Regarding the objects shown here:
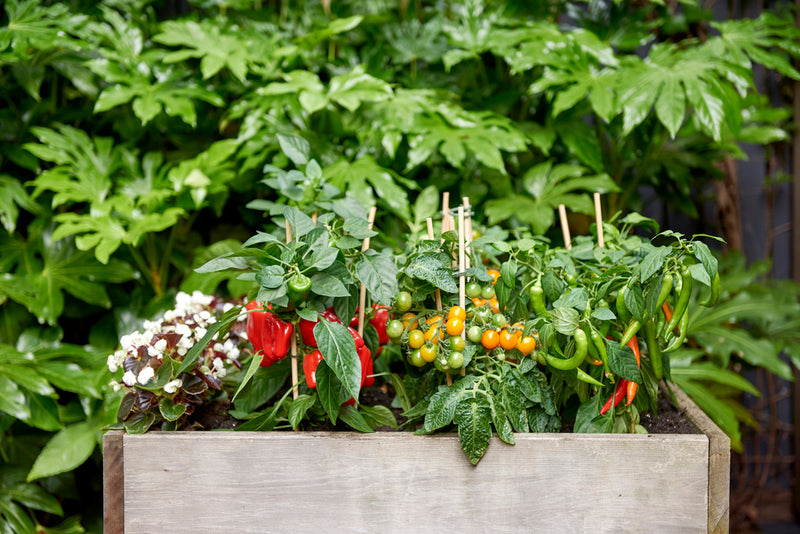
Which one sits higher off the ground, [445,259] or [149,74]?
[149,74]

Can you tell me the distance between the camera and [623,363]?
78cm

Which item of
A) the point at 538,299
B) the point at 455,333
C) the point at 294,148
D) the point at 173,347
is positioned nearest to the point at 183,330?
the point at 173,347

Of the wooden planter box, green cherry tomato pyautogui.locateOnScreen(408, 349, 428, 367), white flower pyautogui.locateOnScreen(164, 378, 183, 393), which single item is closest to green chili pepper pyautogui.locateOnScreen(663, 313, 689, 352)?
the wooden planter box

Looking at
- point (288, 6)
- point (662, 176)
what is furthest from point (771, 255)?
point (288, 6)

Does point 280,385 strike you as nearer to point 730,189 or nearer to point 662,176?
point 662,176

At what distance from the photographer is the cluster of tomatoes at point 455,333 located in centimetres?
80

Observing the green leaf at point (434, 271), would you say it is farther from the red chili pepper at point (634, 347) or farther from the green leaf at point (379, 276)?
the red chili pepper at point (634, 347)

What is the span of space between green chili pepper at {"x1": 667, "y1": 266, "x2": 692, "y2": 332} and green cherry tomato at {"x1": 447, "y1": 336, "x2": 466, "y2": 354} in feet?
0.94

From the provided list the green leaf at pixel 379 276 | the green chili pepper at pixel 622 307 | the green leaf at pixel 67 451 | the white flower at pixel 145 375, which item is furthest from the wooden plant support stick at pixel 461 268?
the green leaf at pixel 67 451

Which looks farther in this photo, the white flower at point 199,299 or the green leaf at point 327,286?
the white flower at point 199,299

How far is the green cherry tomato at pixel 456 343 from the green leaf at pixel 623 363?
21cm

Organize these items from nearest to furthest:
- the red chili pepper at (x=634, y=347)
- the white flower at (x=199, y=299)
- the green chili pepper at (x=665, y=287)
→ the green chili pepper at (x=665, y=287)
the red chili pepper at (x=634, y=347)
the white flower at (x=199, y=299)

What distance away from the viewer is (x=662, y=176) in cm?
174

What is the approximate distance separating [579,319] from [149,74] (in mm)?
1257
